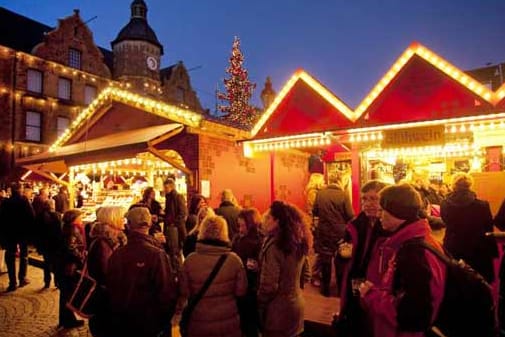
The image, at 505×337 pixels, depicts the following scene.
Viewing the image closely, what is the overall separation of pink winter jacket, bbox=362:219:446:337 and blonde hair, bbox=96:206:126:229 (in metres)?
2.95

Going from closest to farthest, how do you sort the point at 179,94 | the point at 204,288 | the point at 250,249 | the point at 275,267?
the point at 204,288 < the point at 275,267 < the point at 250,249 < the point at 179,94

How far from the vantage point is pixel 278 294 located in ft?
11.5

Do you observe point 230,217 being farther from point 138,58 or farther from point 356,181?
point 138,58

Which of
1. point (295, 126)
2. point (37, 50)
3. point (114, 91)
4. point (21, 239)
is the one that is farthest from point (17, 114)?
point (295, 126)

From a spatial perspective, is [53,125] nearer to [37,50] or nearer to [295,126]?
[37,50]

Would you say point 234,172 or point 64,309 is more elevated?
point 234,172

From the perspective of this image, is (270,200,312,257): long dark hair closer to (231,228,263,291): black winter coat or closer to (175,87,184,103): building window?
(231,228,263,291): black winter coat

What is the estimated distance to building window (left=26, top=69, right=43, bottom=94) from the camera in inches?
978

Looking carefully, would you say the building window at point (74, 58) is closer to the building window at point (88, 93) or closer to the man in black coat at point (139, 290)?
the building window at point (88, 93)

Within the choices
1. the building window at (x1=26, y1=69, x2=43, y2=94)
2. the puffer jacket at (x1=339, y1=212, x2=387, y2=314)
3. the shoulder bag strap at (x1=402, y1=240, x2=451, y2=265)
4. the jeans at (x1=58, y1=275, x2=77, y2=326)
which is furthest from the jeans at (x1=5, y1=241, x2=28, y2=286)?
the building window at (x1=26, y1=69, x2=43, y2=94)

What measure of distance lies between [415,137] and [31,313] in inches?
295

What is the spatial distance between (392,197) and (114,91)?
37.3ft

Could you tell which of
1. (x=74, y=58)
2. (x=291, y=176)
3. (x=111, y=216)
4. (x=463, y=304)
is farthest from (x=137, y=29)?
(x=463, y=304)

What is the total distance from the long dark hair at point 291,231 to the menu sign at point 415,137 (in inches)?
171
